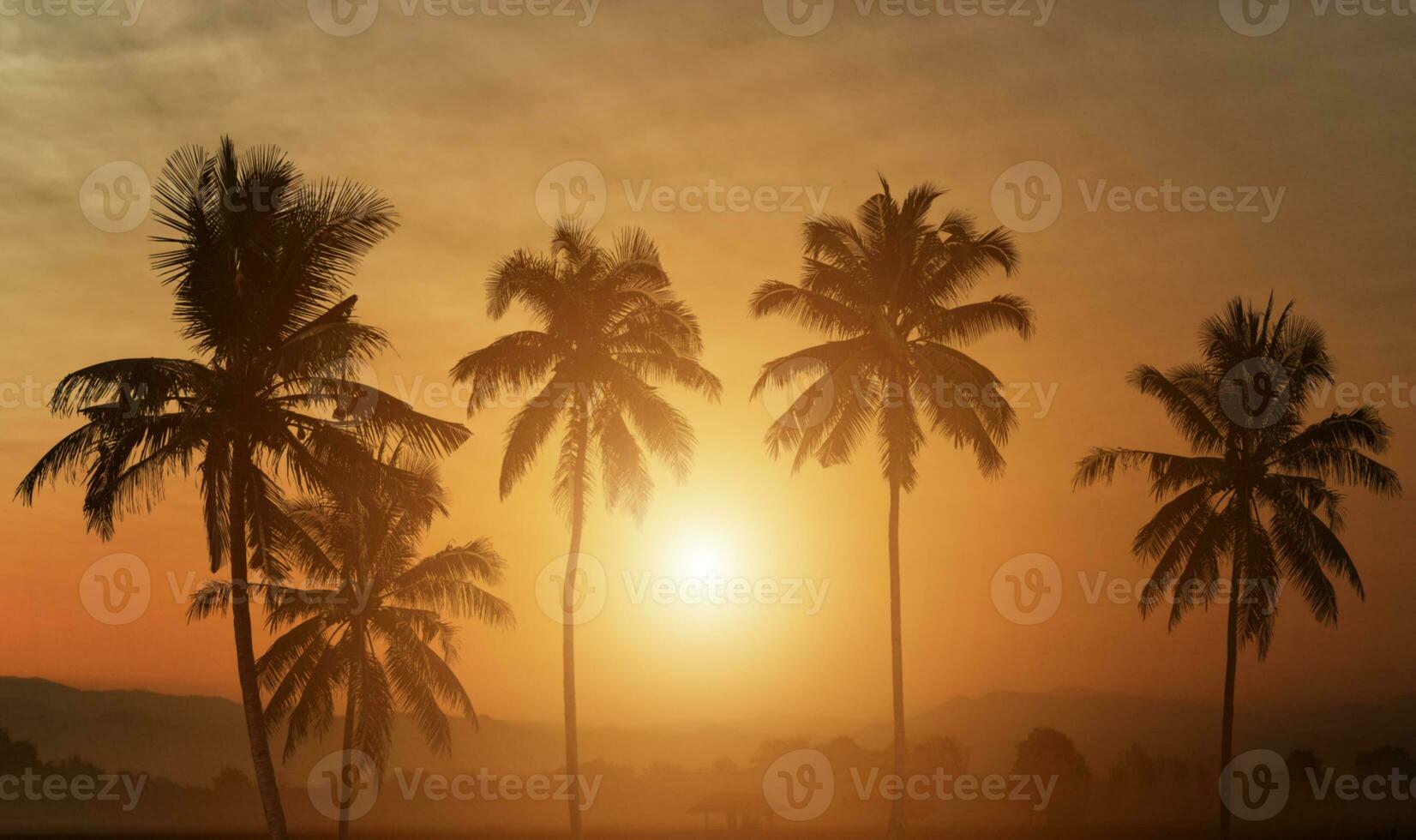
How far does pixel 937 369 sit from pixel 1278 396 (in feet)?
41.7

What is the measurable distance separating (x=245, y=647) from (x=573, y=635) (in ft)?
41.3

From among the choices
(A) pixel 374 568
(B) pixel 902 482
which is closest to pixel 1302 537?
(B) pixel 902 482

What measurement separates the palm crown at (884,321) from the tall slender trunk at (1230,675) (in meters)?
10.5

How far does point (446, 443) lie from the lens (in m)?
26.1

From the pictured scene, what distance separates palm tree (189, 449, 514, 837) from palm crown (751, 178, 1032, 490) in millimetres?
13983

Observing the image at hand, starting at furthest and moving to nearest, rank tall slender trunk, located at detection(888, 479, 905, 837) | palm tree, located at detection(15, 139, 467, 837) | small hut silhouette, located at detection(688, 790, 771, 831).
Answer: small hut silhouette, located at detection(688, 790, 771, 831) → tall slender trunk, located at detection(888, 479, 905, 837) → palm tree, located at detection(15, 139, 467, 837)

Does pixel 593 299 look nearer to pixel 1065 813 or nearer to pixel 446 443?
pixel 446 443

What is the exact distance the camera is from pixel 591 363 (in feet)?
120
